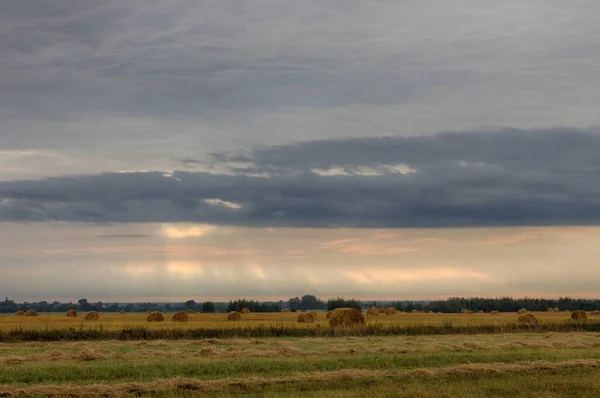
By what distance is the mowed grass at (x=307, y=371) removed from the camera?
1966 cm

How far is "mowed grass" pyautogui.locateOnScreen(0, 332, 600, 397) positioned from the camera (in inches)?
774

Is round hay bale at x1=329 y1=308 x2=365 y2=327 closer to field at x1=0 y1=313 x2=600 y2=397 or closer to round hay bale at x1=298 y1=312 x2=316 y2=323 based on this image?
round hay bale at x1=298 y1=312 x2=316 y2=323

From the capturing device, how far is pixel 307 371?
2362 cm

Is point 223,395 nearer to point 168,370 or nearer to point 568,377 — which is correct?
point 168,370

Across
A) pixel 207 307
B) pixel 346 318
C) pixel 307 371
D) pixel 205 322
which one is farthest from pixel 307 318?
pixel 207 307

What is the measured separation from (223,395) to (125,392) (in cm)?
269

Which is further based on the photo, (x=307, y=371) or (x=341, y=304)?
(x=341, y=304)

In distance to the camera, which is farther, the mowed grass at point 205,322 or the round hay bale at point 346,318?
the mowed grass at point 205,322

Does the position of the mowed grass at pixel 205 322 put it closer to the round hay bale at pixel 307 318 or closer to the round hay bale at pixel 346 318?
the round hay bale at pixel 307 318

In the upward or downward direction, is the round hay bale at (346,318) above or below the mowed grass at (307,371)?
above

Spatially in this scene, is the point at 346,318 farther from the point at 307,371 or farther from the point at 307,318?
the point at 307,371

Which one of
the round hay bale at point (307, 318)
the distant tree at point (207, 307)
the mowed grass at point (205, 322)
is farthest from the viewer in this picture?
the distant tree at point (207, 307)

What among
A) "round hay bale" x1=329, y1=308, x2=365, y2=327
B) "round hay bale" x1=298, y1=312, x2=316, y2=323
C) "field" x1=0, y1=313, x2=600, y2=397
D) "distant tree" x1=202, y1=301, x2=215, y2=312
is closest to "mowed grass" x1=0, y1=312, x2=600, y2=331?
"round hay bale" x1=298, y1=312, x2=316, y2=323

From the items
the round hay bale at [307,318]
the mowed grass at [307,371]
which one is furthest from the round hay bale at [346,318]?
the mowed grass at [307,371]
